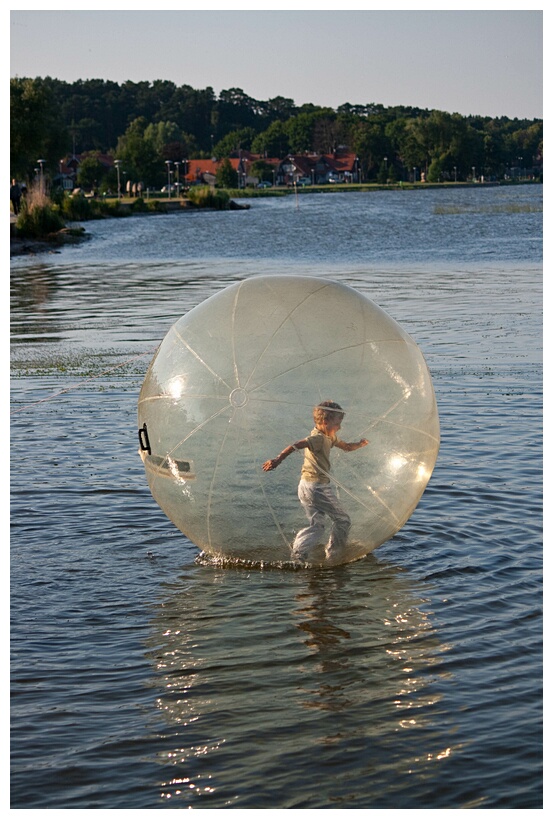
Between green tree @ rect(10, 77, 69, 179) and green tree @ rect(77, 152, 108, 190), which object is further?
green tree @ rect(77, 152, 108, 190)

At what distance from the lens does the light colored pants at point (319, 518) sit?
8.31m

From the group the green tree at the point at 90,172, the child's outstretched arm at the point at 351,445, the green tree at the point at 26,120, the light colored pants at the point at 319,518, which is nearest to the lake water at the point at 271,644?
the light colored pants at the point at 319,518

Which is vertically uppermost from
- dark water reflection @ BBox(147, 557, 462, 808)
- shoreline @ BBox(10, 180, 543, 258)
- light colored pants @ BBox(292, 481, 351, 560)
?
shoreline @ BBox(10, 180, 543, 258)

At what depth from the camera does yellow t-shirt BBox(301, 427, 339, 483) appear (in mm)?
8148

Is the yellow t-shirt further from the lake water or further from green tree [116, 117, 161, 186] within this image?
green tree [116, 117, 161, 186]

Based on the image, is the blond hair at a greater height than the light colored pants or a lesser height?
greater

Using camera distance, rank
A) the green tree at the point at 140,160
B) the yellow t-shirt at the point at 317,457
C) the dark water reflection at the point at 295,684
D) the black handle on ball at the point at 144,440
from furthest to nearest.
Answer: the green tree at the point at 140,160
the black handle on ball at the point at 144,440
the yellow t-shirt at the point at 317,457
the dark water reflection at the point at 295,684

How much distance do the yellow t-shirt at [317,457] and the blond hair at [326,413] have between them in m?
0.09

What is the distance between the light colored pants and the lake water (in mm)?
359

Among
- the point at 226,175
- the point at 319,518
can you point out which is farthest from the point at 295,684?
the point at 226,175

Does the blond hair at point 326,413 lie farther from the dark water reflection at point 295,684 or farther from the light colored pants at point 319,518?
the dark water reflection at point 295,684

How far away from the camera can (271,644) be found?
7.96 m

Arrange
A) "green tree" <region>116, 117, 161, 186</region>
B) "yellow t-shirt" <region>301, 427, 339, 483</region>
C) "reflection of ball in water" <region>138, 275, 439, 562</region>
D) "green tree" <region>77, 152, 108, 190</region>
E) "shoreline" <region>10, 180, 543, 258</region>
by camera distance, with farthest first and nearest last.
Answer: "green tree" <region>116, 117, 161, 186</region> < "green tree" <region>77, 152, 108, 190</region> < "shoreline" <region>10, 180, 543, 258</region> < "reflection of ball in water" <region>138, 275, 439, 562</region> < "yellow t-shirt" <region>301, 427, 339, 483</region>

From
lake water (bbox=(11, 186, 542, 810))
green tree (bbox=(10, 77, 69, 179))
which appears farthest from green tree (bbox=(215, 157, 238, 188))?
lake water (bbox=(11, 186, 542, 810))
